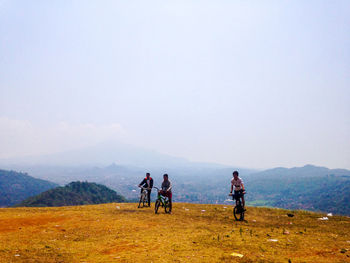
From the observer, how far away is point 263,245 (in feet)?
33.0

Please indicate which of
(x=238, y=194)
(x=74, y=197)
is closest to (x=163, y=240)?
(x=238, y=194)

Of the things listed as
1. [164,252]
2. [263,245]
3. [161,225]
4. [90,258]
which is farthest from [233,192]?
[90,258]

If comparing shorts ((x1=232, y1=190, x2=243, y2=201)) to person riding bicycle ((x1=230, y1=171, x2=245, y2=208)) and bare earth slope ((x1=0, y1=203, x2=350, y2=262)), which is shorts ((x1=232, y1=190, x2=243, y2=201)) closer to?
person riding bicycle ((x1=230, y1=171, x2=245, y2=208))

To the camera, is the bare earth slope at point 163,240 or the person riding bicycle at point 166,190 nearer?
the bare earth slope at point 163,240

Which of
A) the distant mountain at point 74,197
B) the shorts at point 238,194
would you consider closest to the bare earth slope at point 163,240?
the shorts at point 238,194

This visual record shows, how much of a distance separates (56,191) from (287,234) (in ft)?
531

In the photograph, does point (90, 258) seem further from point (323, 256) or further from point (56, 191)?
point (56, 191)

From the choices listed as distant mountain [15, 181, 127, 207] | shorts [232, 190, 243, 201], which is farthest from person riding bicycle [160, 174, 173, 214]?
distant mountain [15, 181, 127, 207]

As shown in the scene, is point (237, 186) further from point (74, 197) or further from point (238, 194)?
point (74, 197)

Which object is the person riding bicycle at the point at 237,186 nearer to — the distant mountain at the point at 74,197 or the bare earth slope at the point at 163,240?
the bare earth slope at the point at 163,240

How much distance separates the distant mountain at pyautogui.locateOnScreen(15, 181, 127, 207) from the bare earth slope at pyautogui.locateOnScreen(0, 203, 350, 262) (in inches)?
5360

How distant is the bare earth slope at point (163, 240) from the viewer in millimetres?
8719

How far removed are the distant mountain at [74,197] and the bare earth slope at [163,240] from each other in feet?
447

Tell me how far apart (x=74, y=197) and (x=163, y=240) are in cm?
15865
